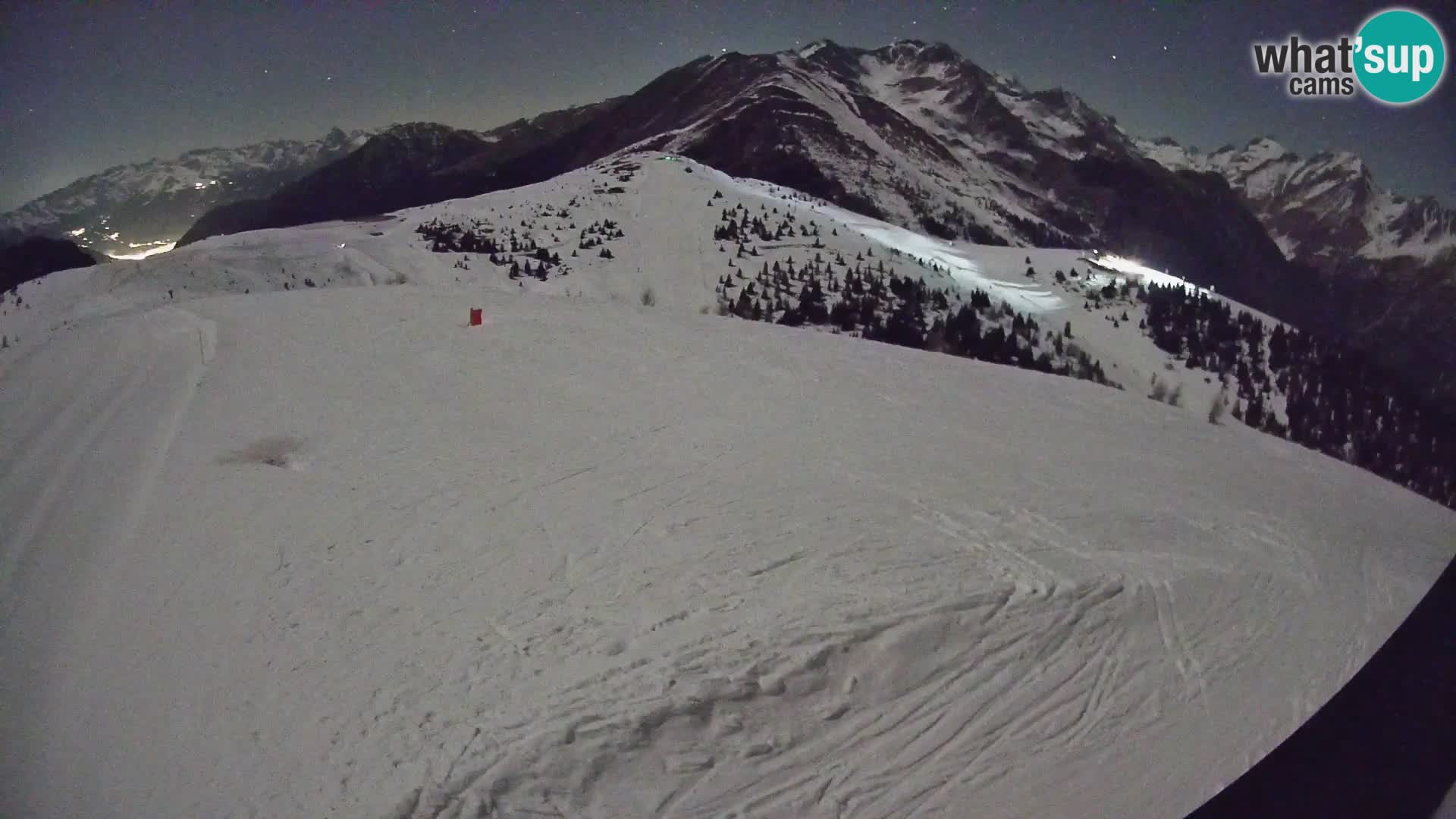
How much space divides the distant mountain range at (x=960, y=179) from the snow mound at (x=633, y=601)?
4.63 feet

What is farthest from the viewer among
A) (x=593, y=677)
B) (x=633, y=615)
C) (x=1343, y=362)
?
(x=1343, y=362)

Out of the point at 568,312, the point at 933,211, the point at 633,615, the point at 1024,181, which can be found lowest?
the point at 633,615

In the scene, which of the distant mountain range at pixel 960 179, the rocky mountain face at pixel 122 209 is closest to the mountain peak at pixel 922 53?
the distant mountain range at pixel 960 179

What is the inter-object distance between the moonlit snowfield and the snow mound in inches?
0.8

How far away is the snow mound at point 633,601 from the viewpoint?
2.77m

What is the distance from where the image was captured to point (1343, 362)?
4.39m

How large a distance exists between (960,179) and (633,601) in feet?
333

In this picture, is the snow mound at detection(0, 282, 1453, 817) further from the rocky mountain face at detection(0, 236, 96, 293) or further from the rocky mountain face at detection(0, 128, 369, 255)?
the rocky mountain face at detection(0, 128, 369, 255)

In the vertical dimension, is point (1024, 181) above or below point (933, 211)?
above

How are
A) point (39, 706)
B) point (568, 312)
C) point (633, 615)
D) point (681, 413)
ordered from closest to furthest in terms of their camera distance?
point (39, 706) → point (633, 615) → point (681, 413) → point (568, 312)

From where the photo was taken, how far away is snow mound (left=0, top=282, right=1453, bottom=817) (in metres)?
2.77

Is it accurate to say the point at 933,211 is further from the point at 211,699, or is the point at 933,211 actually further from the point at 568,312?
the point at 211,699

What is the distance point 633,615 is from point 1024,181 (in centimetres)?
12570

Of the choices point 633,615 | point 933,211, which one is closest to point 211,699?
point 633,615
